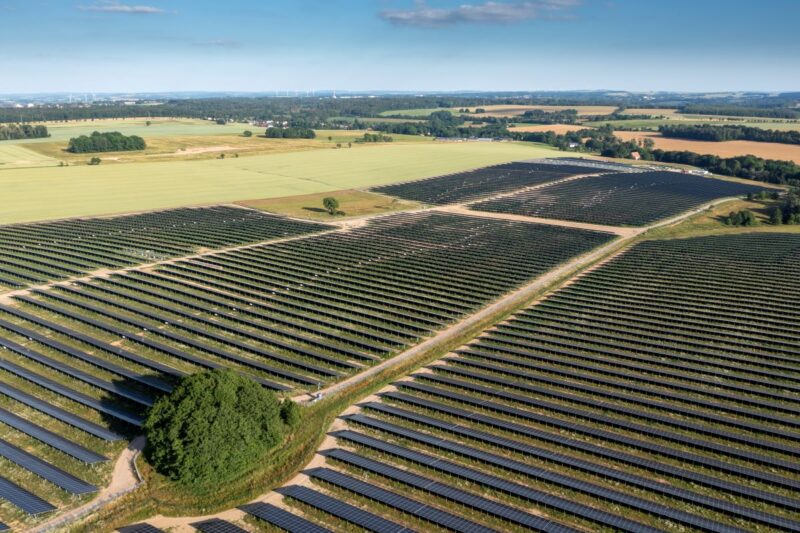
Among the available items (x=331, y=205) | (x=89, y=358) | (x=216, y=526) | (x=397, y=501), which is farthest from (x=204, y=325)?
(x=331, y=205)

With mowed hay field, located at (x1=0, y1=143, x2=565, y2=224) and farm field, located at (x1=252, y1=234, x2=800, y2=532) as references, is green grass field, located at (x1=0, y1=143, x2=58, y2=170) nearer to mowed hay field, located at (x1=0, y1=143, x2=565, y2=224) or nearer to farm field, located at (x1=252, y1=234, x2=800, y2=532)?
mowed hay field, located at (x1=0, y1=143, x2=565, y2=224)

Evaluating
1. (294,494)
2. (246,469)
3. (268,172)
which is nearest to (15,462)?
(246,469)

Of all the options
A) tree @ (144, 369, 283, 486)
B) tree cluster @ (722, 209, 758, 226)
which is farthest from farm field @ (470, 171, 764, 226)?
tree @ (144, 369, 283, 486)

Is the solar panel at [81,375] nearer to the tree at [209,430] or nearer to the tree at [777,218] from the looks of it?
the tree at [209,430]

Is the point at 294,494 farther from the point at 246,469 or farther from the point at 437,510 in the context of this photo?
the point at 437,510

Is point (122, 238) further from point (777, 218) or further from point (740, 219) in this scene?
point (777, 218)

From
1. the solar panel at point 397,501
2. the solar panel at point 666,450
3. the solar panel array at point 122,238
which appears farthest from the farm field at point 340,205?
the solar panel at point 397,501
